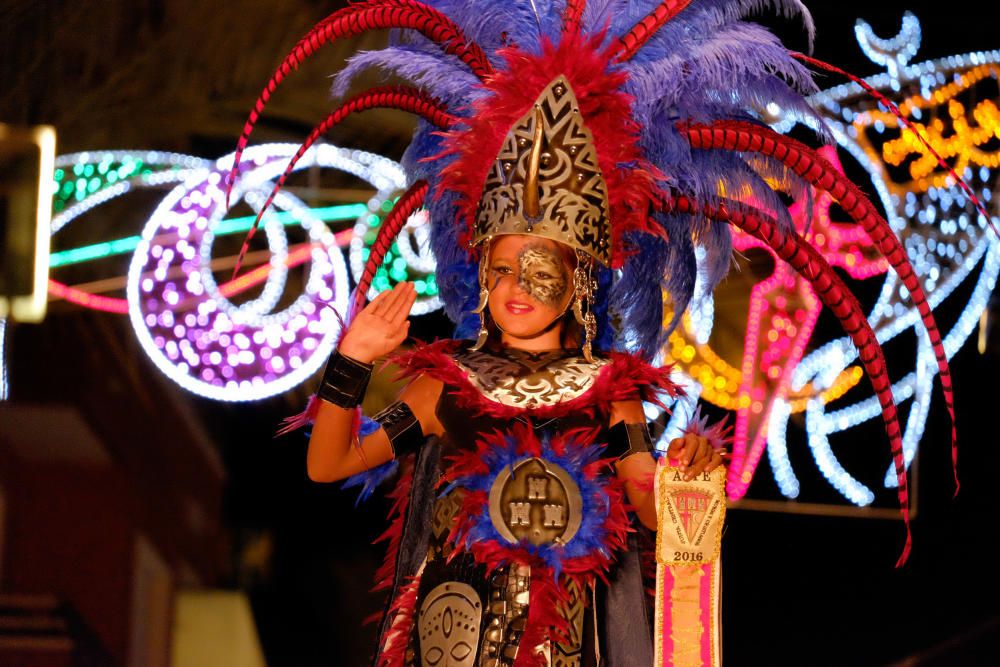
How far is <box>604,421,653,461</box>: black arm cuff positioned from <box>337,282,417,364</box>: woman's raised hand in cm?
39

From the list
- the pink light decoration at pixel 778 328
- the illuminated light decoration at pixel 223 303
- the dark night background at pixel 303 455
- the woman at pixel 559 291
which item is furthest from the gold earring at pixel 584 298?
the pink light decoration at pixel 778 328

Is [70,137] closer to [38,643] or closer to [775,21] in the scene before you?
[38,643]

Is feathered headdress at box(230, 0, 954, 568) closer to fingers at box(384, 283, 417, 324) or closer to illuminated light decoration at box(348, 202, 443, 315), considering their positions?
fingers at box(384, 283, 417, 324)

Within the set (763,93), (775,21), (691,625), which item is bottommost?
(691,625)

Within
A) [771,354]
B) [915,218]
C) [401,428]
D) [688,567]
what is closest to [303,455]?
[771,354]

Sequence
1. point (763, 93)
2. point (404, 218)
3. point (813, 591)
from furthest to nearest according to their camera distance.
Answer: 1. point (813, 591)
2. point (404, 218)
3. point (763, 93)

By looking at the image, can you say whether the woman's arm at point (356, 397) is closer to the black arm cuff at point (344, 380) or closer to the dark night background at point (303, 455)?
the black arm cuff at point (344, 380)

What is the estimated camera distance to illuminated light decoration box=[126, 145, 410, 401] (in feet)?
12.9

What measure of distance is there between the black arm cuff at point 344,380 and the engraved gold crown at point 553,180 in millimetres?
319

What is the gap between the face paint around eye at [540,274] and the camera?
203 cm

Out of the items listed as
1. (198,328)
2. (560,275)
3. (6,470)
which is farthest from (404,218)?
(6,470)

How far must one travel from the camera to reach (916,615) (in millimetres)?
4555

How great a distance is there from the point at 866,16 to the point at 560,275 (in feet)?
9.32

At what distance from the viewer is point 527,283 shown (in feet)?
6.67
